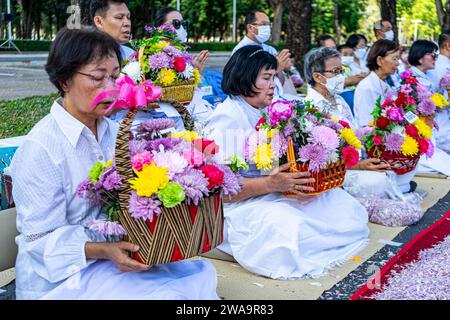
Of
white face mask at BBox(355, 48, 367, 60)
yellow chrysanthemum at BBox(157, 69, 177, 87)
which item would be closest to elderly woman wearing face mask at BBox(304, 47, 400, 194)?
yellow chrysanthemum at BBox(157, 69, 177, 87)

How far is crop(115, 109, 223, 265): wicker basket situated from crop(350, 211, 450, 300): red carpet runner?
1468 millimetres

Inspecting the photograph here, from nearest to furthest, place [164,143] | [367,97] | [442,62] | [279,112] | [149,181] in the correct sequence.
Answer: [149,181] → [164,143] → [279,112] → [367,97] → [442,62]

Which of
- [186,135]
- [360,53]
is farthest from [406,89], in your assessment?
[360,53]

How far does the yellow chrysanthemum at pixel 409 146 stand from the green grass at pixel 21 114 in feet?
16.0

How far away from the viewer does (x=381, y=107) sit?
593cm

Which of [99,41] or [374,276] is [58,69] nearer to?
[99,41]

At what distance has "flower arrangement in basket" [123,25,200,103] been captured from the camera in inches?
210

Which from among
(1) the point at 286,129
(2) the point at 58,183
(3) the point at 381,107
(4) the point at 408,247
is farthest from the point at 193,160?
(3) the point at 381,107

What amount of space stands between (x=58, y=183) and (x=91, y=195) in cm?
16

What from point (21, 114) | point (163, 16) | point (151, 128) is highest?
point (163, 16)

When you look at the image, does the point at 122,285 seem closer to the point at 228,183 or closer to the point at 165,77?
the point at 228,183

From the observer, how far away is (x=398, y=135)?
5.70 meters

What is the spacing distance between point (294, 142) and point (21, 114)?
607cm

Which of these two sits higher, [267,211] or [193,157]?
[193,157]
